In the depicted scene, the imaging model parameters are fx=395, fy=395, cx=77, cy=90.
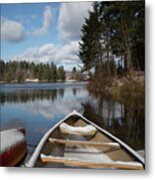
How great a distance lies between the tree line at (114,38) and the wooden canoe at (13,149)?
562 mm

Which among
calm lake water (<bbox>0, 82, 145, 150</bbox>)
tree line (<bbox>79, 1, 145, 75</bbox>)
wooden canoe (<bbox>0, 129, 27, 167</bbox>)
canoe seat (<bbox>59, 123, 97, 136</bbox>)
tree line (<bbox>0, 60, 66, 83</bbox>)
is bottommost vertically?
wooden canoe (<bbox>0, 129, 27, 167</bbox>)

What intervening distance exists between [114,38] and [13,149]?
2.85 feet

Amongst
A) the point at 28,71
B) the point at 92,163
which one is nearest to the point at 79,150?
the point at 92,163

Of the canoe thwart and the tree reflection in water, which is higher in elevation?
the tree reflection in water

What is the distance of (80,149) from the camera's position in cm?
228

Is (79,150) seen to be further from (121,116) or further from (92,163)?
(121,116)

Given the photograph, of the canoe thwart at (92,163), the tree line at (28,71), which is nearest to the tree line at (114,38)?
the tree line at (28,71)

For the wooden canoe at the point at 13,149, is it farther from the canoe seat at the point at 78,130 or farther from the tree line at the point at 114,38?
the tree line at the point at 114,38

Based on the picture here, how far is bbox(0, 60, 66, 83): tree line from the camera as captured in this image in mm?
2355

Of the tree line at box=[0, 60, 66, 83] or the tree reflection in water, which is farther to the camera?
the tree line at box=[0, 60, 66, 83]

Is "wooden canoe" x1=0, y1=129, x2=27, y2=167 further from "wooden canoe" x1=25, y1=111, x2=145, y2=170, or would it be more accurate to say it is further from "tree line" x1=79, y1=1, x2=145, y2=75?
"tree line" x1=79, y1=1, x2=145, y2=75

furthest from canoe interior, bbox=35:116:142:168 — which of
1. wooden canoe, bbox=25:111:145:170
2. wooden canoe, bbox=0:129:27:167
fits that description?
wooden canoe, bbox=0:129:27:167

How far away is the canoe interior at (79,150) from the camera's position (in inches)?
87.7

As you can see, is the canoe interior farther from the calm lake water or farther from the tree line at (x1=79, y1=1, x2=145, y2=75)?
the tree line at (x1=79, y1=1, x2=145, y2=75)
